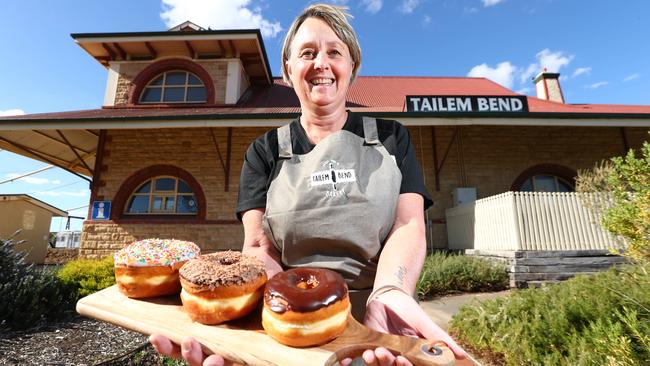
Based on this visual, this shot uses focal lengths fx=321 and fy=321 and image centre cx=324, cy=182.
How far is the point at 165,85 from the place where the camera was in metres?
12.4

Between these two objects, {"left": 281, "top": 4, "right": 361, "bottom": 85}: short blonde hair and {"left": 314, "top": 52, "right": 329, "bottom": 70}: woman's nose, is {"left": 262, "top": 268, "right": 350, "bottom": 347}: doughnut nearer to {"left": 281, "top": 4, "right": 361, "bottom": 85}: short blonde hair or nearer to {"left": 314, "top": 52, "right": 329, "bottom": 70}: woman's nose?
{"left": 314, "top": 52, "right": 329, "bottom": 70}: woman's nose

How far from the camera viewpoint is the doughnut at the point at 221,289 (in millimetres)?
1194

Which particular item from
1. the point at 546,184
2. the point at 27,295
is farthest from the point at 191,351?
the point at 546,184

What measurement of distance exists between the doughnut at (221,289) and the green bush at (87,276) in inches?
256

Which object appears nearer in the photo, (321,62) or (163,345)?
(163,345)

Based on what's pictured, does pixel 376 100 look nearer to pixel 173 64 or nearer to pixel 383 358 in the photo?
pixel 173 64

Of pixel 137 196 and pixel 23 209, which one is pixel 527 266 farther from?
pixel 23 209

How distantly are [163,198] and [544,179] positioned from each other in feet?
42.3

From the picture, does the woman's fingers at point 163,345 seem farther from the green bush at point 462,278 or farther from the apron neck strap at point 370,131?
the green bush at point 462,278

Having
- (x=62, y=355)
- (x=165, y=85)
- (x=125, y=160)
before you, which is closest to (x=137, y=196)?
(x=125, y=160)

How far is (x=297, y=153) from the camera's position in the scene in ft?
5.49

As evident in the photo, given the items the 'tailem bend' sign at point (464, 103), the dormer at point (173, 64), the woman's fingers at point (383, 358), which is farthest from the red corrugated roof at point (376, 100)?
the woman's fingers at point (383, 358)

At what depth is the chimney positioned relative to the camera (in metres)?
15.1

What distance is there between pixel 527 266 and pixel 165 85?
13095 mm
